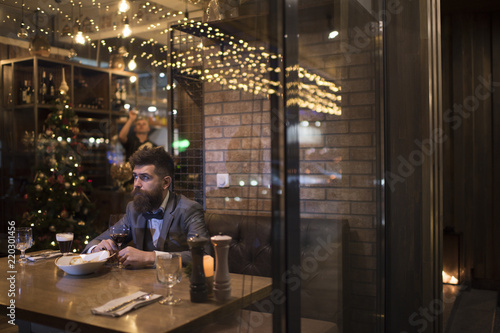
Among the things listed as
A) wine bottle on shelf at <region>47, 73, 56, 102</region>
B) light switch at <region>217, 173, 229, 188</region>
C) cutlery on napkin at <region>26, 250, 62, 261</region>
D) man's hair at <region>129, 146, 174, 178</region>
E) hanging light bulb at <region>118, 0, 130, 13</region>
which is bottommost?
cutlery on napkin at <region>26, 250, 62, 261</region>

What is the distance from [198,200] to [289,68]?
47 cm

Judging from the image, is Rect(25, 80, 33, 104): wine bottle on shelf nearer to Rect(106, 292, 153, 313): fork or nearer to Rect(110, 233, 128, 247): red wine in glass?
Rect(110, 233, 128, 247): red wine in glass

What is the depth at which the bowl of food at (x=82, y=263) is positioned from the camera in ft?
4.89

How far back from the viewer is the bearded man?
1140 mm

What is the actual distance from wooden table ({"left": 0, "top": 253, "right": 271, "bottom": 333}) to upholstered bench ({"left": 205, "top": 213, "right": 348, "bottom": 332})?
5cm

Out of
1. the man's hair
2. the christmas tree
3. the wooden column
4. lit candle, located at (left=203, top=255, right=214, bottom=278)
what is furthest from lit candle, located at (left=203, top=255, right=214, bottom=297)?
the wooden column

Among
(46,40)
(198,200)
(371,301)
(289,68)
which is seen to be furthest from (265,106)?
(371,301)

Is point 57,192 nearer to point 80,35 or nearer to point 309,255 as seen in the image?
point 80,35

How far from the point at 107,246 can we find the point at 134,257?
0.20 meters

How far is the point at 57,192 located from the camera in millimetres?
2053

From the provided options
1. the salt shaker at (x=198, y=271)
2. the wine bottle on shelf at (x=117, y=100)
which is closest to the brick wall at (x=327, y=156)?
the salt shaker at (x=198, y=271)

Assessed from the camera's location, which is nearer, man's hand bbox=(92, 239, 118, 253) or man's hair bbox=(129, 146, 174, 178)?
man's hair bbox=(129, 146, 174, 178)

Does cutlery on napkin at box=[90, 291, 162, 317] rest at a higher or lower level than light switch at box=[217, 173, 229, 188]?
lower

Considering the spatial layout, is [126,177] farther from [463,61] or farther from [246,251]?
[463,61]
